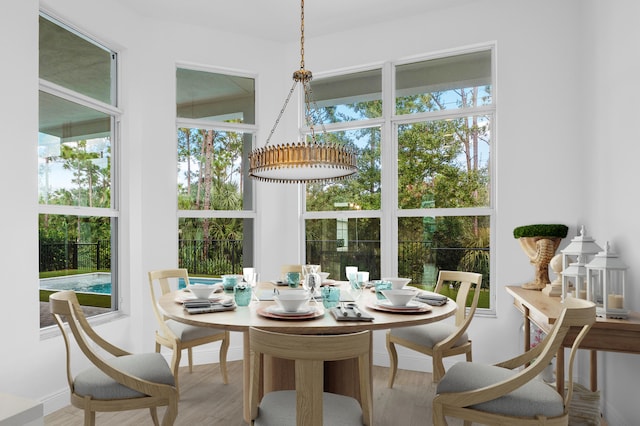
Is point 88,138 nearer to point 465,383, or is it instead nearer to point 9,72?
point 9,72

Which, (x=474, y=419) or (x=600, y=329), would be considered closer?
(x=474, y=419)

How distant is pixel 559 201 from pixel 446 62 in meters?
1.57

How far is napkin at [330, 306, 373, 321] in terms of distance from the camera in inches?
81.1

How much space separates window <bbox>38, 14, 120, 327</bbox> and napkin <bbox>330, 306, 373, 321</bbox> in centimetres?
216

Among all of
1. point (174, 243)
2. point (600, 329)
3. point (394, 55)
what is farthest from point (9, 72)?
point (600, 329)

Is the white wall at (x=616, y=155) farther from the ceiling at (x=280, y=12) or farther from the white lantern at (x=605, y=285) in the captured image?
the ceiling at (x=280, y=12)

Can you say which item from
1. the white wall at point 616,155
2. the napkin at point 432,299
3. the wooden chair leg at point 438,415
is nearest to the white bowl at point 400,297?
the napkin at point 432,299

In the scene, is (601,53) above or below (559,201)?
above

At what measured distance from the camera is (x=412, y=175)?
392 centimetres

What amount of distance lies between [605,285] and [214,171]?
132 inches

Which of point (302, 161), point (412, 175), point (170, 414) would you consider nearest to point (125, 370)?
point (170, 414)

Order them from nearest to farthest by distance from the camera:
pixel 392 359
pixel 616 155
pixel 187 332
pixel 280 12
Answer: pixel 616 155 < pixel 187 332 < pixel 392 359 < pixel 280 12

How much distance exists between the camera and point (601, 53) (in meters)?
2.88

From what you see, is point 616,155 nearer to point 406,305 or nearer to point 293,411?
point 406,305
